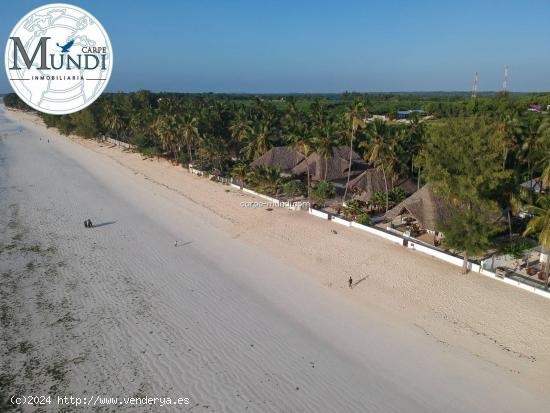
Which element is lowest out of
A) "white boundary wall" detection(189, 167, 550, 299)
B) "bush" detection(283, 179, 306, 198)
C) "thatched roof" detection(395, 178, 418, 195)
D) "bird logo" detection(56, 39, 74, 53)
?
"white boundary wall" detection(189, 167, 550, 299)

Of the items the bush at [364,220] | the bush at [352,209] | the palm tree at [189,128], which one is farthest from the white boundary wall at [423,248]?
the palm tree at [189,128]

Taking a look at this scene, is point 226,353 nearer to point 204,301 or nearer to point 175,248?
point 204,301

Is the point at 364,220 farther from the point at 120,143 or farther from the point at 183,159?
the point at 120,143

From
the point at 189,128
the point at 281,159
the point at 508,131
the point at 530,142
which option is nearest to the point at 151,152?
the point at 189,128

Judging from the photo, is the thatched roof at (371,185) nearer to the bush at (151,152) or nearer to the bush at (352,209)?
the bush at (352,209)

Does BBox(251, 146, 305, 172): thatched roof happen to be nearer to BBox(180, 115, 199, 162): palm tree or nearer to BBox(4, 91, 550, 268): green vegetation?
BBox(4, 91, 550, 268): green vegetation

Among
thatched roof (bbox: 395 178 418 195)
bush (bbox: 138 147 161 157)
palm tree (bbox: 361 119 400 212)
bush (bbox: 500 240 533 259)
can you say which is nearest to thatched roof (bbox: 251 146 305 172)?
thatched roof (bbox: 395 178 418 195)

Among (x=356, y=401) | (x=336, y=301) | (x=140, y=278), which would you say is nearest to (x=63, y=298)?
(x=140, y=278)
